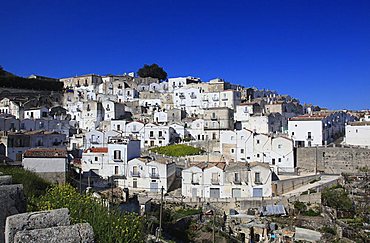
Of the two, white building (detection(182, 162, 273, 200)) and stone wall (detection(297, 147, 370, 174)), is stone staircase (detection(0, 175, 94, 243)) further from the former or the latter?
stone wall (detection(297, 147, 370, 174))

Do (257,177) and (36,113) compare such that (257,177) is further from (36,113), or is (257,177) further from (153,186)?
(36,113)

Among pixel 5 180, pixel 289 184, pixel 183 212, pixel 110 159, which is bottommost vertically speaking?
pixel 183 212

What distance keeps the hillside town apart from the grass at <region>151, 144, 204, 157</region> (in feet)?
0.62

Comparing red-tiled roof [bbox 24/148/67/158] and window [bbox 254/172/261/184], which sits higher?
red-tiled roof [bbox 24/148/67/158]

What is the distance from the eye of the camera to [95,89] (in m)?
66.8

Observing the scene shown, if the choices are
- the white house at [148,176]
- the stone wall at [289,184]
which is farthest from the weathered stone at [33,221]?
the stone wall at [289,184]

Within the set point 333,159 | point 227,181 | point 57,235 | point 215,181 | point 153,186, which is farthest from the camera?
point 333,159

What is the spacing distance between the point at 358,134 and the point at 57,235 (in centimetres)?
3724

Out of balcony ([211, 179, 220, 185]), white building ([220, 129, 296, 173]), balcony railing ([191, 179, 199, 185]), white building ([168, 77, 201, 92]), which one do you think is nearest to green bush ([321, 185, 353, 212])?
white building ([220, 129, 296, 173])

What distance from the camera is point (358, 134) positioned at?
119 feet

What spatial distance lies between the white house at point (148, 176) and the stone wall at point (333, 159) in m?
13.3

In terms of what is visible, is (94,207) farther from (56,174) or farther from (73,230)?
(56,174)

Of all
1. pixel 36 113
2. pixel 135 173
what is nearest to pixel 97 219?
pixel 135 173

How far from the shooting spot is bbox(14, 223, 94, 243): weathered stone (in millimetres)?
4160
